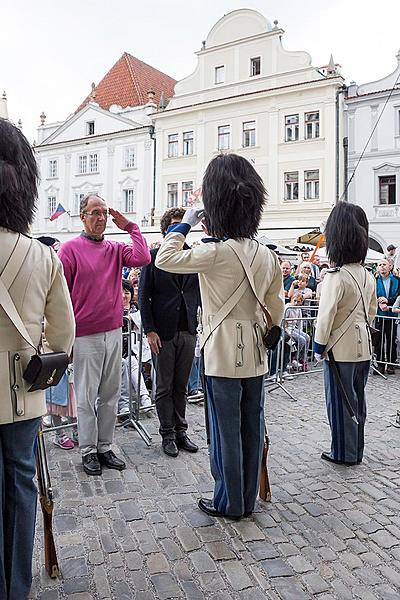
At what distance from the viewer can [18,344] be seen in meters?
2.32

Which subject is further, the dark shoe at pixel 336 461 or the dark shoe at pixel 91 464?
the dark shoe at pixel 336 461

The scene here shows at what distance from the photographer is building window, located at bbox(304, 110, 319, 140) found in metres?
23.5

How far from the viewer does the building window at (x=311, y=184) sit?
23.7 m

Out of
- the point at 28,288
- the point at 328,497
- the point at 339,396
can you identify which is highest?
the point at 28,288

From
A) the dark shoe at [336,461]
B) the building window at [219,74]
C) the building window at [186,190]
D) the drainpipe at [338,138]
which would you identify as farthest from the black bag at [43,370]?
the building window at [219,74]

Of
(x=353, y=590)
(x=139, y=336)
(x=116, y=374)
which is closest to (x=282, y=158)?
(x=139, y=336)

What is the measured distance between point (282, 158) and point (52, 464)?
72.4ft

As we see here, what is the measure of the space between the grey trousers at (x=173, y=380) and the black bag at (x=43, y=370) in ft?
7.28

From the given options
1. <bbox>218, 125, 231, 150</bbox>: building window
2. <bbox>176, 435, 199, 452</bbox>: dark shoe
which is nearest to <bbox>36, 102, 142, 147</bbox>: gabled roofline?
<bbox>218, 125, 231, 150</bbox>: building window

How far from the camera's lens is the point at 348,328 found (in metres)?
4.35

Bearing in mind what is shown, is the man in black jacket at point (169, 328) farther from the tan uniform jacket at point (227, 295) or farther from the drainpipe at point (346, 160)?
the drainpipe at point (346, 160)

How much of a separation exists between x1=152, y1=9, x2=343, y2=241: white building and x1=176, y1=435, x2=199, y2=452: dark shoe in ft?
56.8

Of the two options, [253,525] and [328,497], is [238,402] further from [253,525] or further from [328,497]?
[328,497]

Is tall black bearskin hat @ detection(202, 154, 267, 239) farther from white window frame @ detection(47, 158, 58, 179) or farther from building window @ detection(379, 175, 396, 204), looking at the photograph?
white window frame @ detection(47, 158, 58, 179)
